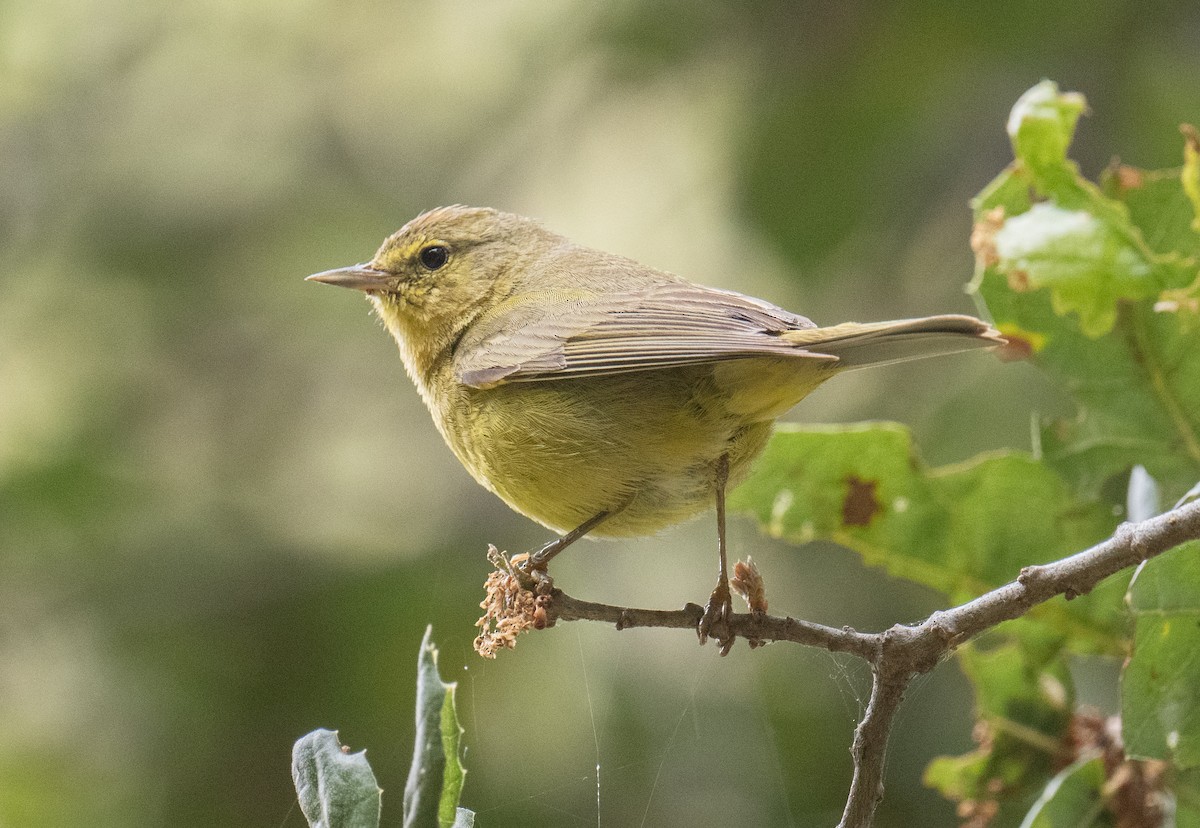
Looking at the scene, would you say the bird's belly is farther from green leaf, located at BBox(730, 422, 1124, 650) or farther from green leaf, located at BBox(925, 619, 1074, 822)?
green leaf, located at BBox(925, 619, 1074, 822)

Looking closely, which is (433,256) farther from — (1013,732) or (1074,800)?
(1074,800)

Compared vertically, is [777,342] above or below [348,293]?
below

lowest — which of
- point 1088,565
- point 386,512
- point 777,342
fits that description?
point 1088,565

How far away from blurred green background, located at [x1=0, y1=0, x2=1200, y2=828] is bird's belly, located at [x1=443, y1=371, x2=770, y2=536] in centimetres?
101

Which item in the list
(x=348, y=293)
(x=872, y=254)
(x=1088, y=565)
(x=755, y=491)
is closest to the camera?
(x=1088, y=565)

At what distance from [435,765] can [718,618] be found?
943 mm

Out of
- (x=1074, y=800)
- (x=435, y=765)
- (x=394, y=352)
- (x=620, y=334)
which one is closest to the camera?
(x=435, y=765)

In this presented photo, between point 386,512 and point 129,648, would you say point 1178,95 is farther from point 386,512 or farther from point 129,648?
point 129,648

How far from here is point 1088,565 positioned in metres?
2.17

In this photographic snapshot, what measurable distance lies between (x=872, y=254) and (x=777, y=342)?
2484 mm

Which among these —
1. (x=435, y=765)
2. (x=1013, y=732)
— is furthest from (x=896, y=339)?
(x=435, y=765)

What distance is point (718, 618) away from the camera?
271 cm

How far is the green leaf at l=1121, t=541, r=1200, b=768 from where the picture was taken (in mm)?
2383

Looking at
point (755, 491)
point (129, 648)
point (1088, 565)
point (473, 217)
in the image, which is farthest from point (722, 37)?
point (1088, 565)
